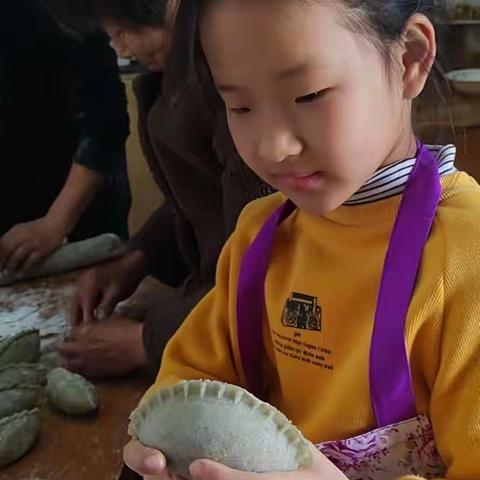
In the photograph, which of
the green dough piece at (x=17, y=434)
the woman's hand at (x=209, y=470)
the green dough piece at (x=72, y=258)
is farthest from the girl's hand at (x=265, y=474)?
the green dough piece at (x=72, y=258)

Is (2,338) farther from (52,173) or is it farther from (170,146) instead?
(52,173)

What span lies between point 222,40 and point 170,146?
0.53m

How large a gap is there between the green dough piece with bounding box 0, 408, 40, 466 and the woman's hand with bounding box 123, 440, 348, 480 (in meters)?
0.31

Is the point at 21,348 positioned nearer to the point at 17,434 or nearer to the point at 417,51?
the point at 17,434

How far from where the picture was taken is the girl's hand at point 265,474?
51cm

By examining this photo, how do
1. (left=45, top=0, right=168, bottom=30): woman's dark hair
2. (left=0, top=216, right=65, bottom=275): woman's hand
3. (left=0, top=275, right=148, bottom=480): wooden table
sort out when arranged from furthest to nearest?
(left=0, top=216, right=65, bottom=275): woman's hand
(left=45, top=0, right=168, bottom=30): woman's dark hair
(left=0, top=275, right=148, bottom=480): wooden table

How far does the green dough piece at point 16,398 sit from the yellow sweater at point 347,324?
9.5 inches

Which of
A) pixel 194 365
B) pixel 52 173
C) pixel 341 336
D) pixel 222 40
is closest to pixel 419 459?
pixel 341 336

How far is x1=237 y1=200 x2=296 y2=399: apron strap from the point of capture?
2.32 feet

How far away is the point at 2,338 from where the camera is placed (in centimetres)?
112

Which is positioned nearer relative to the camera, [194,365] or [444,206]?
[444,206]

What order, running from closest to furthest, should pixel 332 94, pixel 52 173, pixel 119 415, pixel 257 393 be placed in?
pixel 332 94 < pixel 257 393 < pixel 119 415 < pixel 52 173

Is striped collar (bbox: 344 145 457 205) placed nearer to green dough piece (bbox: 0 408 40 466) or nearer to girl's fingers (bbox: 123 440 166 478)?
girl's fingers (bbox: 123 440 166 478)

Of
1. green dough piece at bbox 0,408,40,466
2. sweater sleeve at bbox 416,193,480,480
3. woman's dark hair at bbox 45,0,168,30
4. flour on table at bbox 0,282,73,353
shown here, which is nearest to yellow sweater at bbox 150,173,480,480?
sweater sleeve at bbox 416,193,480,480
